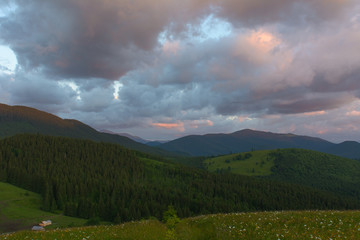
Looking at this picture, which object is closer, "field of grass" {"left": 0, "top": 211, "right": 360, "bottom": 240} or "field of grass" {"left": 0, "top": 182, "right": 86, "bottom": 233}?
"field of grass" {"left": 0, "top": 211, "right": 360, "bottom": 240}

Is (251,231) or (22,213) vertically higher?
(251,231)

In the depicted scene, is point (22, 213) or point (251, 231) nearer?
point (251, 231)

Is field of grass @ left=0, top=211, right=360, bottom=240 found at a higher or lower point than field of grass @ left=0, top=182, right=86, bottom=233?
higher

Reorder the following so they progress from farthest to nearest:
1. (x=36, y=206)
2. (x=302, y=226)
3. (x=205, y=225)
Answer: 1. (x=36, y=206)
2. (x=205, y=225)
3. (x=302, y=226)

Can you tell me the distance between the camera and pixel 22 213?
433ft

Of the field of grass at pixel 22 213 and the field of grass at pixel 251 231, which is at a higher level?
the field of grass at pixel 251 231

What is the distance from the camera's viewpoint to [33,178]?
641 ft

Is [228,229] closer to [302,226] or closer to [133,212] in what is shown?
[302,226]

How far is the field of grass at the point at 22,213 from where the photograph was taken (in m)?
116

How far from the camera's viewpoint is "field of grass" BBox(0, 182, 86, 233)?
115694mm

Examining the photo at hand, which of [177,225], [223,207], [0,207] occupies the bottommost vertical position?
[223,207]

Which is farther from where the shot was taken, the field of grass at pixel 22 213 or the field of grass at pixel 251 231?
the field of grass at pixel 22 213

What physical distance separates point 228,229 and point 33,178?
22753 cm

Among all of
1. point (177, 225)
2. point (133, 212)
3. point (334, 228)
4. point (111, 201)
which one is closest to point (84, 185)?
point (111, 201)
